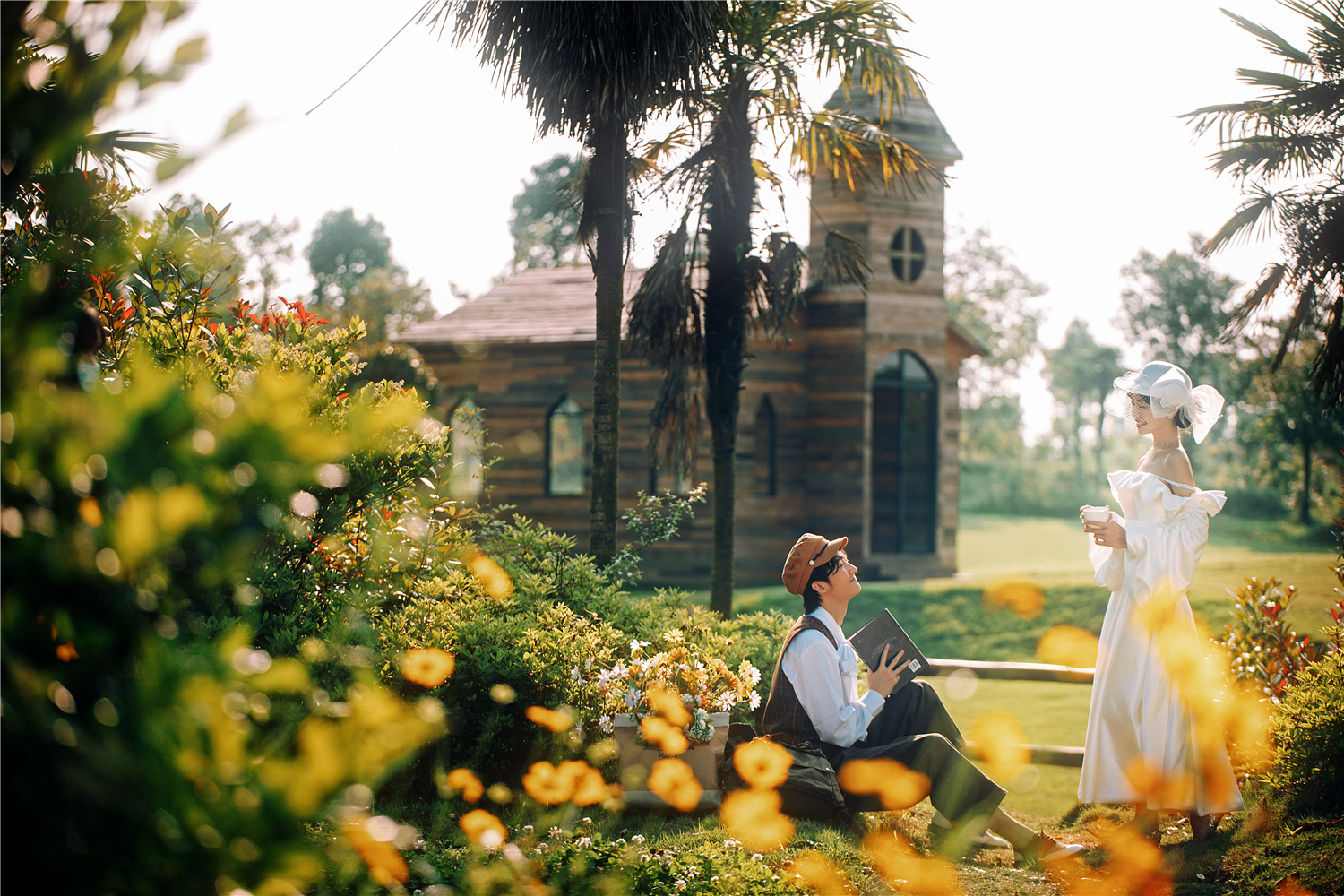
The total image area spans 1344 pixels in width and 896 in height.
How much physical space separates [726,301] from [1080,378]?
69108mm

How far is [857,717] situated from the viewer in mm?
4887

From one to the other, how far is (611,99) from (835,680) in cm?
515

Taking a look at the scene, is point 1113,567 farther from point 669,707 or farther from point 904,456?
point 904,456

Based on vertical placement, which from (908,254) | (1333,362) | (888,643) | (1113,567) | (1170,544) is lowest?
(888,643)

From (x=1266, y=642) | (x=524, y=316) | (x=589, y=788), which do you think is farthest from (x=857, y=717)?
(x=524, y=316)

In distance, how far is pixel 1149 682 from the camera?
4.90 m

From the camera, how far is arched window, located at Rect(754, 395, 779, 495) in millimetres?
17531

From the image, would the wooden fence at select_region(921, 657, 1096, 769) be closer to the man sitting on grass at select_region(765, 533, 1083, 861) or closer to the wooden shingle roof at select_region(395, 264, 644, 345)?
the man sitting on grass at select_region(765, 533, 1083, 861)

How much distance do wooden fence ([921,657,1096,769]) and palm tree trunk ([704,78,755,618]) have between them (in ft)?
7.67

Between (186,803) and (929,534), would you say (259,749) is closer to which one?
(186,803)

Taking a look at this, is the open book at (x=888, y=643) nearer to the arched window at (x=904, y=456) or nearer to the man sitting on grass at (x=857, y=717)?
the man sitting on grass at (x=857, y=717)

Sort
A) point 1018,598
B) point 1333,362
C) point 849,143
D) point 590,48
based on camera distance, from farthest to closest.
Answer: point 1018,598, point 1333,362, point 849,143, point 590,48

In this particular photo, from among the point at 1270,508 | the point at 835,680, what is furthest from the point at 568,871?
the point at 1270,508

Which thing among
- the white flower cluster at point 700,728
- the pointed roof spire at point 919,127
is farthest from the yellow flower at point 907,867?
the pointed roof spire at point 919,127
